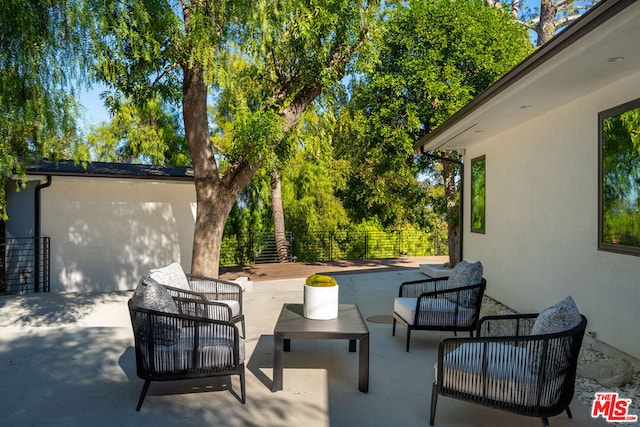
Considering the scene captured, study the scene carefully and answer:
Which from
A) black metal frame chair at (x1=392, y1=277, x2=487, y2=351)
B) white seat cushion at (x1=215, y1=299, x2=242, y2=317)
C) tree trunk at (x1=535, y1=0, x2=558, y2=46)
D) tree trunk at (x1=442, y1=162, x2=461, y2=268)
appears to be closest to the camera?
black metal frame chair at (x1=392, y1=277, x2=487, y2=351)

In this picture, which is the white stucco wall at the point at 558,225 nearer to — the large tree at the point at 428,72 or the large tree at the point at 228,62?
the large tree at the point at 428,72

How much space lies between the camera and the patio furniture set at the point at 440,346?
3221 mm

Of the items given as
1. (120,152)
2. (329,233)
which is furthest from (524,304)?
(120,152)

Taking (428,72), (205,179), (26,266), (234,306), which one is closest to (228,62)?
(205,179)

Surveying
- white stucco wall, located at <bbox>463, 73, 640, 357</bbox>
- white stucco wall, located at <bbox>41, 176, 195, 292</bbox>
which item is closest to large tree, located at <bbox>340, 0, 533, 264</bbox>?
white stucco wall, located at <bbox>463, 73, 640, 357</bbox>

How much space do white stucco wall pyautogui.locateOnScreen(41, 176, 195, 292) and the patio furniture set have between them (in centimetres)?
508

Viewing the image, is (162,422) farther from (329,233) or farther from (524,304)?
(329,233)

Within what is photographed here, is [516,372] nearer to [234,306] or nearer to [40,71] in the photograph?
[234,306]

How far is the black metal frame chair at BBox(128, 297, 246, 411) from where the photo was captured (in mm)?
3822

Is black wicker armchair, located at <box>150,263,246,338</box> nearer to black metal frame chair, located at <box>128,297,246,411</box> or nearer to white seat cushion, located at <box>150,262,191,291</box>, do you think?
white seat cushion, located at <box>150,262,191,291</box>

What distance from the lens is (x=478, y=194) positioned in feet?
31.7

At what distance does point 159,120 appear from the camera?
1661cm

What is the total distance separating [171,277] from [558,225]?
4.69 metres

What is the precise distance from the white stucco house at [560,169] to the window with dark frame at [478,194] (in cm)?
24
